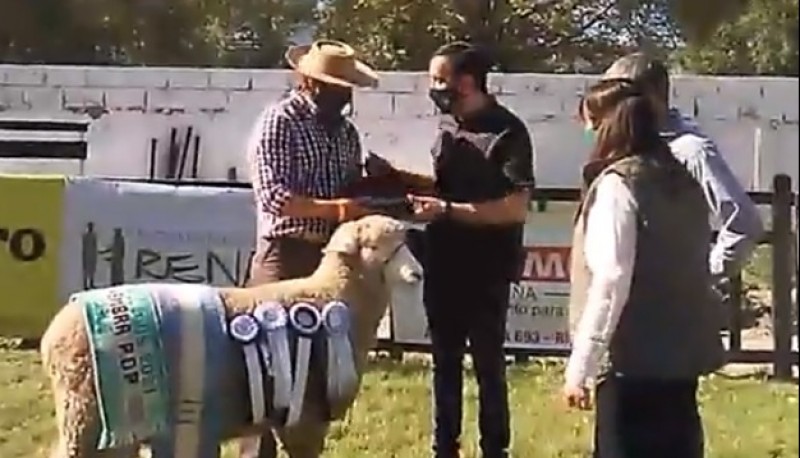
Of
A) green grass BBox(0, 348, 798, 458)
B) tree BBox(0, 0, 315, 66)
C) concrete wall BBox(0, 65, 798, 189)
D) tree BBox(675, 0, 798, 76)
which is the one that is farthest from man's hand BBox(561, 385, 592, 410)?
tree BBox(0, 0, 315, 66)

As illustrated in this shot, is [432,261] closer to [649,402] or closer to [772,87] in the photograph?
[649,402]

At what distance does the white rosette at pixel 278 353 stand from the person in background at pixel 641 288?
40.5 inches

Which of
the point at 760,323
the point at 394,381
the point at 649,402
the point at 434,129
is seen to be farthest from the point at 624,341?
the point at 434,129

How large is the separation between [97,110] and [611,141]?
9.85m

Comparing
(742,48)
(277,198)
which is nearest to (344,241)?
(277,198)

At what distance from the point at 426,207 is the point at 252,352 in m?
1.05

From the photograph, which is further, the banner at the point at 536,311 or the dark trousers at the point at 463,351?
the banner at the point at 536,311

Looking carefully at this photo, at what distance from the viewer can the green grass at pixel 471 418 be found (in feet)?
25.5

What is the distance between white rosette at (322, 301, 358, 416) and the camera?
5.46 m

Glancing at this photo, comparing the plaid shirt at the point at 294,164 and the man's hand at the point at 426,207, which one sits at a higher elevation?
the plaid shirt at the point at 294,164

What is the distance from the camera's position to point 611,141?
15.5 feet

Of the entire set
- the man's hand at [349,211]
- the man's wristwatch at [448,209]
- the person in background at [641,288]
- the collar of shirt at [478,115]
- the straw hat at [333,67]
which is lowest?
the person in background at [641,288]

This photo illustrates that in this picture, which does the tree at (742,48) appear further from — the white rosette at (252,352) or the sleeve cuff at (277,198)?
the white rosette at (252,352)

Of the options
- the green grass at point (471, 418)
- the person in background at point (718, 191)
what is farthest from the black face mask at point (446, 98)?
the green grass at point (471, 418)
